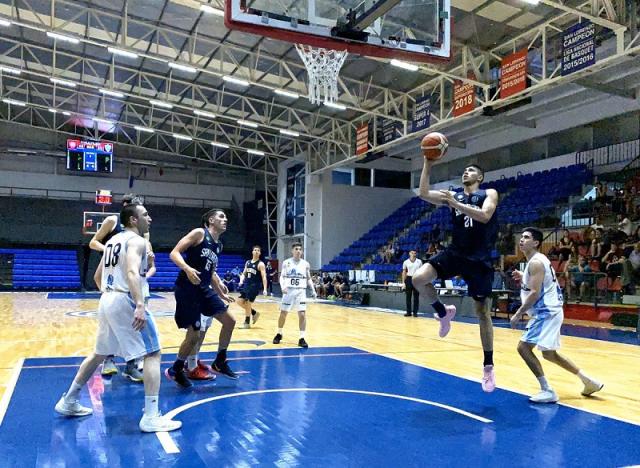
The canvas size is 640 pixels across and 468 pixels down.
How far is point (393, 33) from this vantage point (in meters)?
7.62

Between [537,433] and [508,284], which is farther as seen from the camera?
[508,284]

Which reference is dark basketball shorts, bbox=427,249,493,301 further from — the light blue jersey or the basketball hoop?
the basketball hoop

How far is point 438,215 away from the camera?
898 inches

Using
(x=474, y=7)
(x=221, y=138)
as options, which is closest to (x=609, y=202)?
(x=474, y=7)

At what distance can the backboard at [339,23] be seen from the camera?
7.19 meters

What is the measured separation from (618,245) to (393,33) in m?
9.98

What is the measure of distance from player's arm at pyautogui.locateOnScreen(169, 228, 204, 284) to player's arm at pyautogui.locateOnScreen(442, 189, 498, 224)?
2.27 m

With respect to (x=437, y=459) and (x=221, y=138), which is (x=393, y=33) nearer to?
(x=437, y=459)

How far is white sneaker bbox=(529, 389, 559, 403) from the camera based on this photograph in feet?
16.3

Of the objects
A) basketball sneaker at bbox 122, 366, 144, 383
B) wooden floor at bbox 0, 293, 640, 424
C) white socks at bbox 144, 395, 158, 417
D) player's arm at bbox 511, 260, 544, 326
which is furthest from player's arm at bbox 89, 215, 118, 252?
player's arm at bbox 511, 260, 544, 326

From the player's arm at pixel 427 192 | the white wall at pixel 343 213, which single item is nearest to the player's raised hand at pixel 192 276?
the player's arm at pixel 427 192

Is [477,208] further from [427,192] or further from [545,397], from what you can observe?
[545,397]

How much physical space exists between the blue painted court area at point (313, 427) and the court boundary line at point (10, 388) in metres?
0.06

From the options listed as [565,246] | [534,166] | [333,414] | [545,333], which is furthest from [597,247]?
[333,414]
